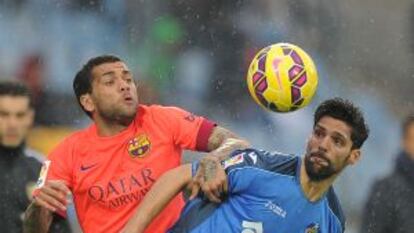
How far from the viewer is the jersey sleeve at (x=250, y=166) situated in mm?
4227

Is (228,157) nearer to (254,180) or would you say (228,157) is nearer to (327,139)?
(254,180)

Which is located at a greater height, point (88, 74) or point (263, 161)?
point (88, 74)

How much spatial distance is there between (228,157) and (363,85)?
4195 millimetres

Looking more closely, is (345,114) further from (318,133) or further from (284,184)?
(284,184)

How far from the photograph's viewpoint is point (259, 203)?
169 inches

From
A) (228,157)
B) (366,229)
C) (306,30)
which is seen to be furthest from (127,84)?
(306,30)

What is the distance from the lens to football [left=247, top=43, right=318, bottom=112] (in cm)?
505

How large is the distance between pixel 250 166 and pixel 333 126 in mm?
413

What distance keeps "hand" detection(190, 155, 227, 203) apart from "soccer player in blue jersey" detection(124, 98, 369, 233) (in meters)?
0.06

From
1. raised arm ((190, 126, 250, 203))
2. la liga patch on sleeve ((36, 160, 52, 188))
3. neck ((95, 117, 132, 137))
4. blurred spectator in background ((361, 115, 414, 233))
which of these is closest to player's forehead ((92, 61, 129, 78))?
neck ((95, 117, 132, 137))

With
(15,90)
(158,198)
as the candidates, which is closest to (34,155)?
(15,90)

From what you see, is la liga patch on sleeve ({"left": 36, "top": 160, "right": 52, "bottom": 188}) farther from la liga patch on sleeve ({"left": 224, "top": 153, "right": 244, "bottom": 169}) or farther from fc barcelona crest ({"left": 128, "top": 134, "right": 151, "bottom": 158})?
la liga patch on sleeve ({"left": 224, "top": 153, "right": 244, "bottom": 169})

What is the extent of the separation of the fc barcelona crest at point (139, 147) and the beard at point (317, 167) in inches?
38.2

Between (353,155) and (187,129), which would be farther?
(187,129)
